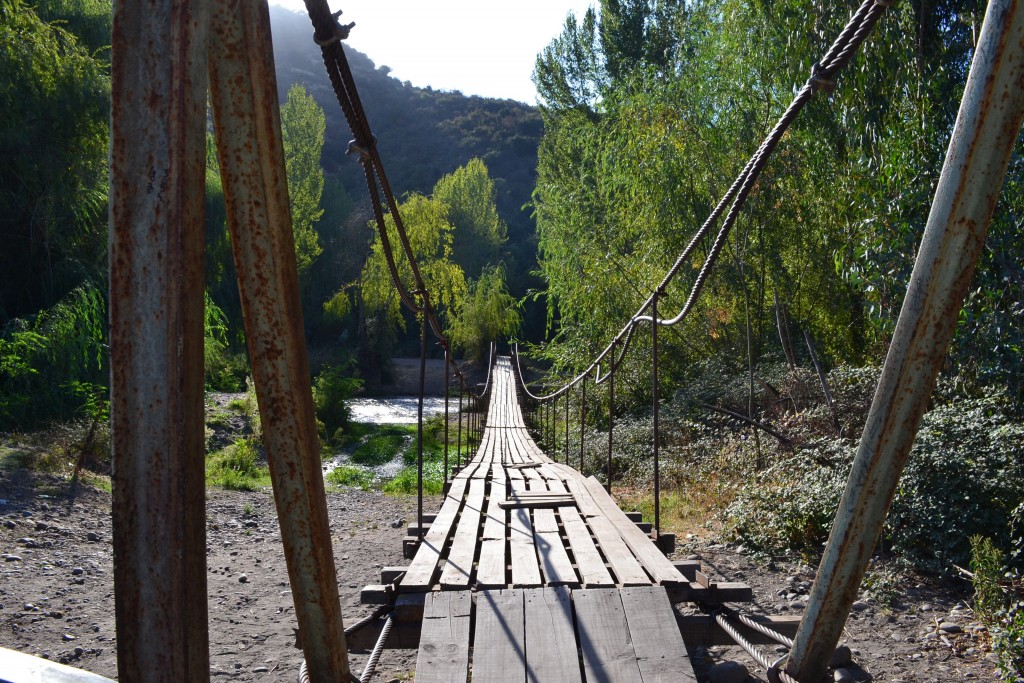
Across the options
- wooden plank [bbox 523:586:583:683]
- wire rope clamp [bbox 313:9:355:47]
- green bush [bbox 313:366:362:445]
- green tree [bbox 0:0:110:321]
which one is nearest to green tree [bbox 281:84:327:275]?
green bush [bbox 313:366:362:445]

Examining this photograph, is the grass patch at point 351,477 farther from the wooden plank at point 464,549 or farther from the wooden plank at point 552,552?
the wooden plank at point 552,552

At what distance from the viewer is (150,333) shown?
2.39ft

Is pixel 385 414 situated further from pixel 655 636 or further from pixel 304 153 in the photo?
pixel 655 636

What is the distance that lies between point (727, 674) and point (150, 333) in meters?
→ 1.96

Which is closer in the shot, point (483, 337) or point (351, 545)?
point (351, 545)

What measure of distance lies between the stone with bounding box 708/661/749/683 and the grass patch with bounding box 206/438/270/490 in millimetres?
6223

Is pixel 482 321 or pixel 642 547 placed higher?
pixel 482 321

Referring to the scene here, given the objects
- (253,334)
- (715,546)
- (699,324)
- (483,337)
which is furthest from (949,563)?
(483,337)

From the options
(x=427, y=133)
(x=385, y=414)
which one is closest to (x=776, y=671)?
(x=385, y=414)

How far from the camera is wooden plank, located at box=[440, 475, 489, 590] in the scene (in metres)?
2.02

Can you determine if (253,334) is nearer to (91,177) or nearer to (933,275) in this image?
(933,275)

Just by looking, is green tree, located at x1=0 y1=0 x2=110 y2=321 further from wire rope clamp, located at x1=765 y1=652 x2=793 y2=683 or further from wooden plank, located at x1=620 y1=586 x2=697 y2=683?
wire rope clamp, located at x1=765 y1=652 x2=793 y2=683

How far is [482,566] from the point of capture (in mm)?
2191

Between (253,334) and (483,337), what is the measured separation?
65.6 feet
